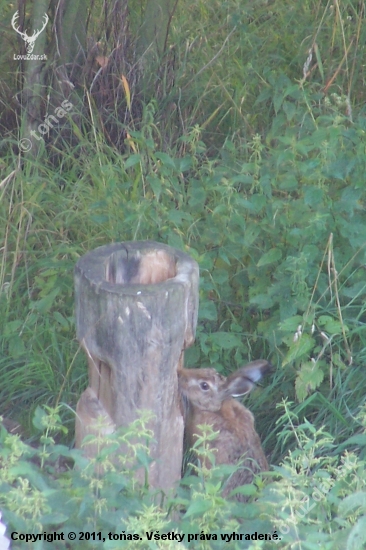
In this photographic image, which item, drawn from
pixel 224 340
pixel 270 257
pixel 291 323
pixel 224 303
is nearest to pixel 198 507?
pixel 291 323

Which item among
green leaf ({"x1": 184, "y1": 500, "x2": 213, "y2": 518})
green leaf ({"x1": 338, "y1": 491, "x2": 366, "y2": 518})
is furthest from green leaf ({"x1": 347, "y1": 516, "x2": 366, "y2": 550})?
green leaf ({"x1": 184, "y1": 500, "x2": 213, "y2": 518})

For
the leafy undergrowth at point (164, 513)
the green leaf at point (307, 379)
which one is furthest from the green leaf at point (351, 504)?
the green leaf at point (307, 379)

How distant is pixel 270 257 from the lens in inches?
141

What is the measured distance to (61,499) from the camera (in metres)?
2.28

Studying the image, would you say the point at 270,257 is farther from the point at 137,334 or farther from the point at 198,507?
the point at 198,507

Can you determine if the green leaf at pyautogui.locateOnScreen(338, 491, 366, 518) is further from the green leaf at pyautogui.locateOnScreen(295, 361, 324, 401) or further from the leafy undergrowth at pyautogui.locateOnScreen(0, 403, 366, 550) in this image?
the green leaf at pyautogui.locateOnScreen(295, 361, 324, 401)

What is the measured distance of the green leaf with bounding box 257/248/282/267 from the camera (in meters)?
3.58

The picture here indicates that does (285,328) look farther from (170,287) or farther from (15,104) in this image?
(15,104)

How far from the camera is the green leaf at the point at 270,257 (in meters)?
3.58

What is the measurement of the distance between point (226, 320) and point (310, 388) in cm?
60

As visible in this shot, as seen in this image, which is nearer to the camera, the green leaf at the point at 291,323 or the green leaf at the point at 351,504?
the green leaf at the point at 351,504

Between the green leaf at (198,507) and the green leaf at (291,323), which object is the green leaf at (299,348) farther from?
the green leaf at (198,507)

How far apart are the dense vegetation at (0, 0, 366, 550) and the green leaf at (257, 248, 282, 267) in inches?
1.5

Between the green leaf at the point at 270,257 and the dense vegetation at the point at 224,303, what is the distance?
0.04m
